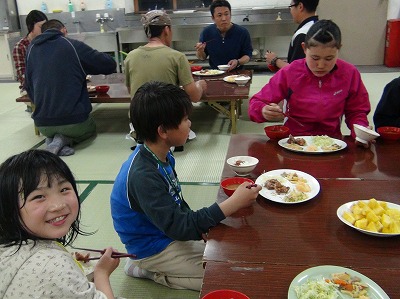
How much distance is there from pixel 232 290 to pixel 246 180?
0.61 m

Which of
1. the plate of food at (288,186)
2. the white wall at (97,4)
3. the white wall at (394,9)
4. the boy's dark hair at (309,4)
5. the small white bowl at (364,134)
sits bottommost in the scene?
the plate of food at (288,186)

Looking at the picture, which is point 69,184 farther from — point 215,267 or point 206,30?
point 206,30

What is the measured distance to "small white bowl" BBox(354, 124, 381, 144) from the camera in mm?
Result: 1828

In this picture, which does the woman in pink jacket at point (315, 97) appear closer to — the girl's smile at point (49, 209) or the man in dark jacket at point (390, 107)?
the man in dark jacket at point (390, 107)

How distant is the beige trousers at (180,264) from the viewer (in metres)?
1.73

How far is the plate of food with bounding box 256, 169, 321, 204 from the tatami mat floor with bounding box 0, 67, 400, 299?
671 mm

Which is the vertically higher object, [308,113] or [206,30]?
[206,30]

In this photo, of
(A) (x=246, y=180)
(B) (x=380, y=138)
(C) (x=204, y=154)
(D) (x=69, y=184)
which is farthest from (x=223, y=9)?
(D) (x=69, y=184)

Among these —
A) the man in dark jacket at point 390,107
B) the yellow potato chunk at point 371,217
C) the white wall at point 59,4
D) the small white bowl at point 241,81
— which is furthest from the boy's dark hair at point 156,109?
the white wall at point 59,4

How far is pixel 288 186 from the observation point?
1.50 meters

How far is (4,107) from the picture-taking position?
5.53 m

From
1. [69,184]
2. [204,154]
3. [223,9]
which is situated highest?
[223,9]

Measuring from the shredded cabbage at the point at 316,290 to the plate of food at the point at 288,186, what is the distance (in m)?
0.43

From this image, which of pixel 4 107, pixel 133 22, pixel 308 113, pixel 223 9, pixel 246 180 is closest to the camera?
pixel 246 180
